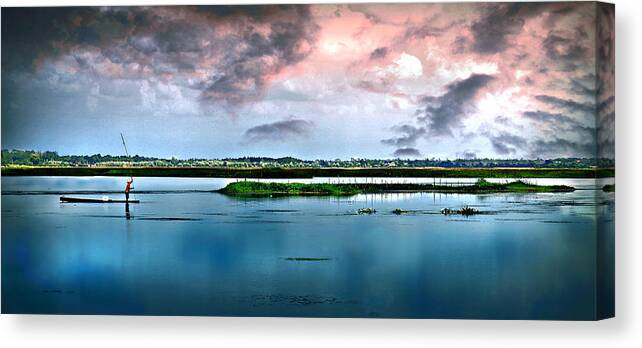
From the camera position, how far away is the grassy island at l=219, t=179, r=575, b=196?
794cm

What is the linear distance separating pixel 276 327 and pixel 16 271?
245 cm

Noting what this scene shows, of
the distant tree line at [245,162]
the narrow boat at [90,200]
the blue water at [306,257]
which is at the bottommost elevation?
the blue water at [306,257]

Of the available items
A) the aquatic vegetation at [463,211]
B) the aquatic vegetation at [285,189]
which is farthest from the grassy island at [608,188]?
the aquatic vegetation at [285,189]

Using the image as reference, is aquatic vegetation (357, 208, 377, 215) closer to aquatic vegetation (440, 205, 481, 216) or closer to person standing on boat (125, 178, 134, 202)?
aquatic vegetation (440, 205, 481, 216)

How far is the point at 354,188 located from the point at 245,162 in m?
1.07

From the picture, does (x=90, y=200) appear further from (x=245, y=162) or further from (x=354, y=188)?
(x=354, y=188)

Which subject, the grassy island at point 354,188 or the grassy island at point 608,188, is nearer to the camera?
the grassy island at point 608,188

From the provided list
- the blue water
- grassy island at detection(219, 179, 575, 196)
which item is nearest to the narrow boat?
the blue water

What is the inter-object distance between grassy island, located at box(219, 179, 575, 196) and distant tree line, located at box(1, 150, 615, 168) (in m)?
0.22

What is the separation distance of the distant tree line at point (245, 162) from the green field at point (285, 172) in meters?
0.04

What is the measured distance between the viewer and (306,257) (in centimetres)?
780

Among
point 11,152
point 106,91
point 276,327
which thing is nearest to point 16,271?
point 11,152

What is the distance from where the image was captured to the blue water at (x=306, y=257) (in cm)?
764

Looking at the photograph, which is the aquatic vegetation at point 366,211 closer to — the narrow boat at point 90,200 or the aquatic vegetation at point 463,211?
the aquatic vegetation at point 463,211
